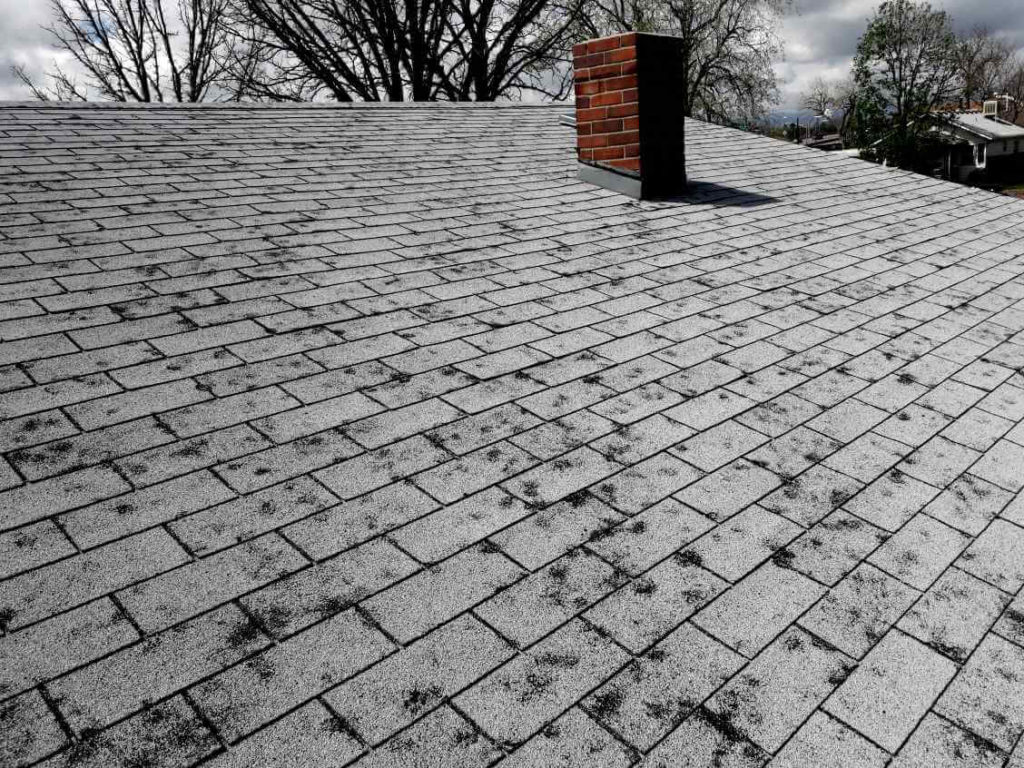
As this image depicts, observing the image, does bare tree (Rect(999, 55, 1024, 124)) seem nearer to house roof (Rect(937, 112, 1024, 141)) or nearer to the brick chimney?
house roof (Rect(937, 112, 1024, 141))

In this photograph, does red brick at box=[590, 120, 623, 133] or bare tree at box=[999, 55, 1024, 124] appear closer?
red brick at box=[590, 120, 623, 133]

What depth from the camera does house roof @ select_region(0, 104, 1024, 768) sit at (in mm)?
1523

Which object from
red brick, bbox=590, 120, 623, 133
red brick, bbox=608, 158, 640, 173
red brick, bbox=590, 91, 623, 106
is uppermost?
red brick, bbox=590, 91, 623, 106

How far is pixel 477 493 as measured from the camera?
2.22 metres

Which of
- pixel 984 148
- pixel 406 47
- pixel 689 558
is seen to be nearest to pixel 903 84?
pixel 984 148

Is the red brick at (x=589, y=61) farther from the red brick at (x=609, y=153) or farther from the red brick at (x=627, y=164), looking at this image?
the red brick at (x=627, y=164)

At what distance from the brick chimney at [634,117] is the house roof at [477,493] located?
157 centimetres

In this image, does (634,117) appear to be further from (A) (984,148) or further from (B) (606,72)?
(A) (984,148)

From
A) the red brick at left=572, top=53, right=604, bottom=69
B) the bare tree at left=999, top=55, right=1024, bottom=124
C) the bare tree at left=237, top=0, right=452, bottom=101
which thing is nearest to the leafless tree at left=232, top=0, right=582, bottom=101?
the bare tree at left=237, top=0, right=452, bottom=101

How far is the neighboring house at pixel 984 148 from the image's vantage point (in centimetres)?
3838

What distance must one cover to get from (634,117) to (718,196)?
39.0 inches

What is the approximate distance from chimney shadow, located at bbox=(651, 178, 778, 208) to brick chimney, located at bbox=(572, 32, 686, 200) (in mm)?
115

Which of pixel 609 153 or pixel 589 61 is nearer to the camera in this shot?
pixel 609 153

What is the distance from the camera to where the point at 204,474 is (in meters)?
2.13
